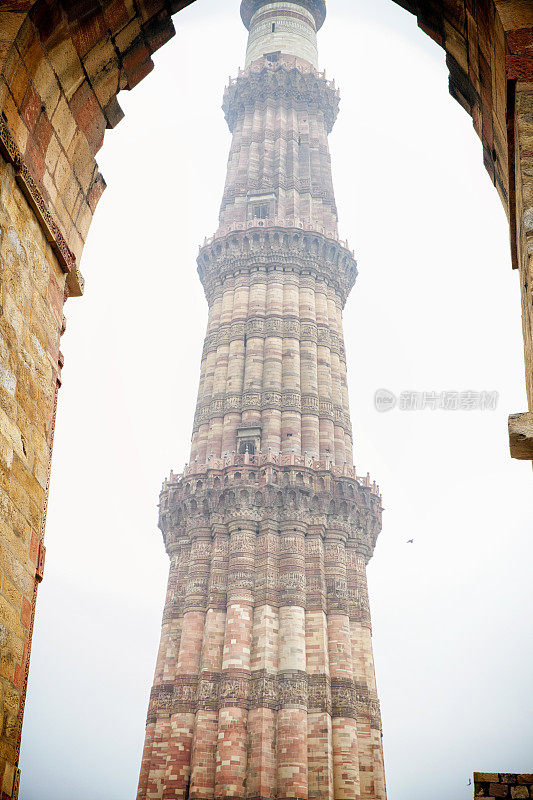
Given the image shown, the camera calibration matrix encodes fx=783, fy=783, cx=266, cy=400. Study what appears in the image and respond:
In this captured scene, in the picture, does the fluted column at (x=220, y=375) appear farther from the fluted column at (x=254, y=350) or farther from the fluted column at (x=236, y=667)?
the fluted column at (x=236, y=667)

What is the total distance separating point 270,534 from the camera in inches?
842

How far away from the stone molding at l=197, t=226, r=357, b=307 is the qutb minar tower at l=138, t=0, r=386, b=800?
0.18 feet

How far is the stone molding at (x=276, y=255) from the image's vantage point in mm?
27812

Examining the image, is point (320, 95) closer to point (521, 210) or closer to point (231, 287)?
point (231, 287)

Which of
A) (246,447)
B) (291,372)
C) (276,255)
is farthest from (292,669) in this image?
(276,255)

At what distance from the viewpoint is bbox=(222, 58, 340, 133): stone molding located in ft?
110

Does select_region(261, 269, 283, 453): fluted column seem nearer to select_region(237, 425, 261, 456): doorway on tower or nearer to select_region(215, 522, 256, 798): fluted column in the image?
select_region(237, 425, 261, 456): doorway on tower

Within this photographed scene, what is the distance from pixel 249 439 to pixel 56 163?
1842cm

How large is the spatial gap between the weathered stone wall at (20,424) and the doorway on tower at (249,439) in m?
18.4

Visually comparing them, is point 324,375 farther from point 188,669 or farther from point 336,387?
point 188,669

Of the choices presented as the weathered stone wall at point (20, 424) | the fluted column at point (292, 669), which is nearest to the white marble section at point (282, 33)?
the fluted column at point (292, 669)

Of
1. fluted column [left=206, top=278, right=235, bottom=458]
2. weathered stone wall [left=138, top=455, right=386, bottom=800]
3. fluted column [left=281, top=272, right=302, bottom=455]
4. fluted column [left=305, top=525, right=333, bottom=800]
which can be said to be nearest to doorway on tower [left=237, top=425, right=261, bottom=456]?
fluted column [left=206, top=278, right=235, bottom=458]

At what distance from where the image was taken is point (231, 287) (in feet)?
90.9

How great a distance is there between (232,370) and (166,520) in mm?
5408
